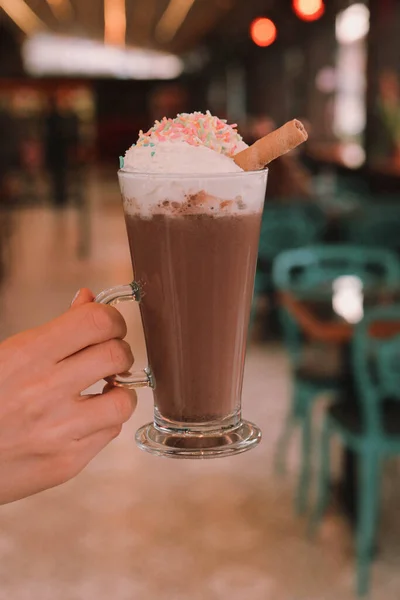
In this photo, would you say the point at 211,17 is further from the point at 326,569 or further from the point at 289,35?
the point at 326,569

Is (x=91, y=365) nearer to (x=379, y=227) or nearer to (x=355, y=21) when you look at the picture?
(x=379, y=227)

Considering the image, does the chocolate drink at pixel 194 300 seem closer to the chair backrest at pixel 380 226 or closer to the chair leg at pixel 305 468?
the chair leg at pixel 305 468

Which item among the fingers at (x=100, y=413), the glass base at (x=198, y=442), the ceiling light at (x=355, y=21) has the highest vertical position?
the ceiling light at (x=355, y=21)

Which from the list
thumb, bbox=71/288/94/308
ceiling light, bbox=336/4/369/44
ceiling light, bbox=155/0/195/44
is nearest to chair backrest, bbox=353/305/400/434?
thumb, bbox=71/288/94/308

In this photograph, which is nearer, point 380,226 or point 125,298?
point 125,298

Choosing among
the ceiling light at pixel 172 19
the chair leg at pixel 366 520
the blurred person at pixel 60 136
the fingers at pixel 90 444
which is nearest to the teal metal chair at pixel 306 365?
the chair leg at pixel 366 520

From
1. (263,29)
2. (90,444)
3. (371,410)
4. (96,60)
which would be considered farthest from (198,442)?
(96,60)
